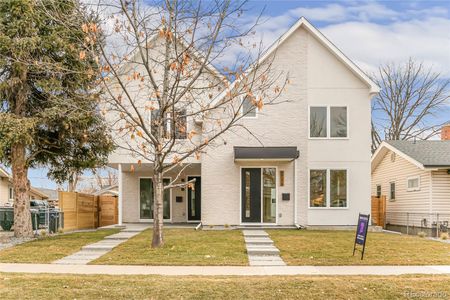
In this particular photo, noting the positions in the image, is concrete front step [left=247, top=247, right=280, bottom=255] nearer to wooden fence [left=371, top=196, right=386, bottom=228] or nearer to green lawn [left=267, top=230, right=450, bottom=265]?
green lawn [left=267, top=230, right=450, bottom=265]

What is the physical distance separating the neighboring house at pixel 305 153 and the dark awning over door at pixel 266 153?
0.43 metres

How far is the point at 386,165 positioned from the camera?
1012 inches

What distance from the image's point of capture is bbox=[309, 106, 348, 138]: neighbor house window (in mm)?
19891

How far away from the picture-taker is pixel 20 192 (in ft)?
54.3

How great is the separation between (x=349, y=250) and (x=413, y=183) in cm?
1062

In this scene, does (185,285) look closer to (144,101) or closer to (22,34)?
(22,34)

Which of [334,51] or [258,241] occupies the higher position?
[334,51]

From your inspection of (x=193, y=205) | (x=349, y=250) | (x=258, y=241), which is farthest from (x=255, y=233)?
(x=193, y=205)

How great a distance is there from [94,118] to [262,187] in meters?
7.31

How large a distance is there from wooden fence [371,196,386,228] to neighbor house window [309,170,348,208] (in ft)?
15.3

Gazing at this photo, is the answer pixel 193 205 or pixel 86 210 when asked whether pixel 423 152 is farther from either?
pixel 86 210

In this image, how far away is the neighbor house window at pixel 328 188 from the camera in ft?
64.6

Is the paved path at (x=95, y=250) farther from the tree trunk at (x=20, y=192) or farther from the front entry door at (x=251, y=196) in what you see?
the front entry door at (x=251, y=196)

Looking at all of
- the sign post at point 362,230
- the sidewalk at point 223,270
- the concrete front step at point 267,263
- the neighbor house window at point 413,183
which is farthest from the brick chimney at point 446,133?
the concrete front step at point 267,263
